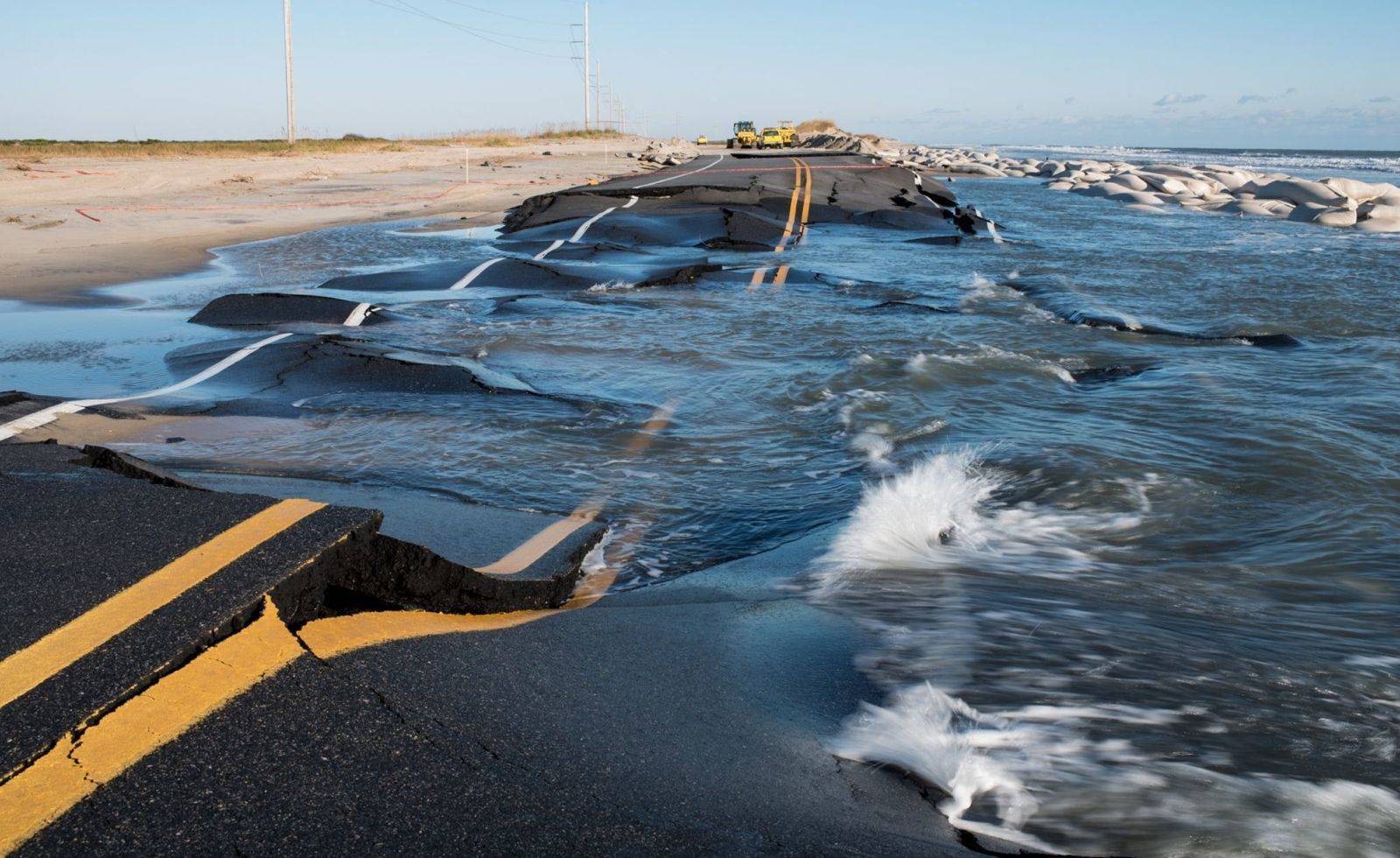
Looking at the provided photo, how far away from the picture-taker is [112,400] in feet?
23.0

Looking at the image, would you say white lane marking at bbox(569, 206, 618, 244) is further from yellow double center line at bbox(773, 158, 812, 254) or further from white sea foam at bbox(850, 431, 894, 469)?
white sea foam at bbox(850, 431, 894, 469)

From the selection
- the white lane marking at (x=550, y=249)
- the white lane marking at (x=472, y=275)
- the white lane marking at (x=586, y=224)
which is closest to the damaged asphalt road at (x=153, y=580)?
the white lane marking at (x=472, y=275)

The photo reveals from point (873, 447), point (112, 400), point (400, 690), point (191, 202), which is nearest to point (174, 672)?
point (400, 690)

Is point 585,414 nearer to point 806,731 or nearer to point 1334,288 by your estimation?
point 806,731

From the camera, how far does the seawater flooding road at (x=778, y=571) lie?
2391mm

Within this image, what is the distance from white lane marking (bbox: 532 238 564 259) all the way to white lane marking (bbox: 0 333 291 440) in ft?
23.0

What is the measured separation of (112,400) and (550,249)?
9879mm

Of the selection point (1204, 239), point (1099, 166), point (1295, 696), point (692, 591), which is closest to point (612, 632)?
point (692, 591)

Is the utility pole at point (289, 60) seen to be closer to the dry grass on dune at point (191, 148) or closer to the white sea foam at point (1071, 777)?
the dry grass on dune at point (191, 148)

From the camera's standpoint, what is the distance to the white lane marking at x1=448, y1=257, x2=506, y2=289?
12859 mm

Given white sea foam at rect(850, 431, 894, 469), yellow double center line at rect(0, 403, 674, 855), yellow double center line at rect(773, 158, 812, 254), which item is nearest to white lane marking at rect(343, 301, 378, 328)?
white sea foam at rect(850, 431, 894, 469)

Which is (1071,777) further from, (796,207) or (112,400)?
(796,207)

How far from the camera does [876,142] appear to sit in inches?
3932

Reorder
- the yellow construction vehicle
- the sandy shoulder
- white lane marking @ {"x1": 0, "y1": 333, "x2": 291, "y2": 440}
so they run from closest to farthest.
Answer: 1. white lane marking @ {"x1": 0, "y1": 333, "x2": 291, "y2": 440}
2. the sandy shoulder
3. the yellow construction vehicle
